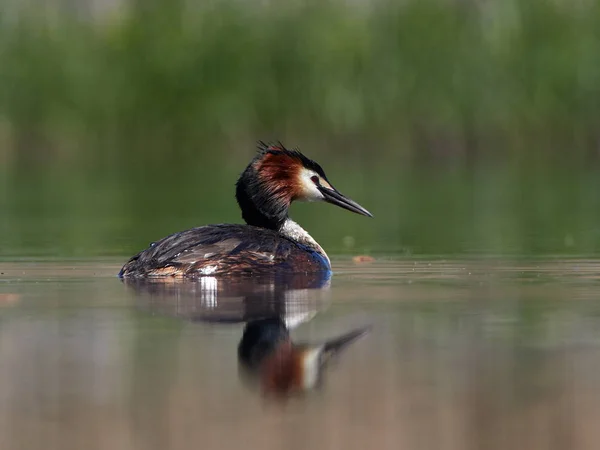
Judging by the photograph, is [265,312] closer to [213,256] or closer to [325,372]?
[213,256]

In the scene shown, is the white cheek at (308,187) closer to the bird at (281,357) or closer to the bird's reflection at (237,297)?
the bird's reflection at (237,297)

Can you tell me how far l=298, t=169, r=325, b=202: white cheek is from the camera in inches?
407

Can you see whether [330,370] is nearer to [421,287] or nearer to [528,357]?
[528,357]

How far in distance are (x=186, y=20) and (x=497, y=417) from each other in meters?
29.5

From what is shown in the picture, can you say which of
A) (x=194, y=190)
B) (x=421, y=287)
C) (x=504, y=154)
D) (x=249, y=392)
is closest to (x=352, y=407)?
(x=249, y=392)

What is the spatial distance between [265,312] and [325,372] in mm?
1801

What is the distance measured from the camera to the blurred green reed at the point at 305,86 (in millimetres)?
31297

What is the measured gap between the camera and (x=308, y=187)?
10.4 metres

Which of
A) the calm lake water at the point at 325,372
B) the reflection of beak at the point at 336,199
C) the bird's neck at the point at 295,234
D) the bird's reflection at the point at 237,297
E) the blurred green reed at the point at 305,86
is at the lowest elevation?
the calm lake water at the point at 325,372

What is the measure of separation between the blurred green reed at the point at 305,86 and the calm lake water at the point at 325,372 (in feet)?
65.4

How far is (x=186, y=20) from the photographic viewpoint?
33.6 meters

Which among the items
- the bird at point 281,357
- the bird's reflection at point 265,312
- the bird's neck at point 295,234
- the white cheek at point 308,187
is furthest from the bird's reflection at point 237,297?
the white cheek at point 308,187

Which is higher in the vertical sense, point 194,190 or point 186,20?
point 186,20

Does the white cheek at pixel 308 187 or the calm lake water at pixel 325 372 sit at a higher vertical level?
the white cheek at pixel 308 187
